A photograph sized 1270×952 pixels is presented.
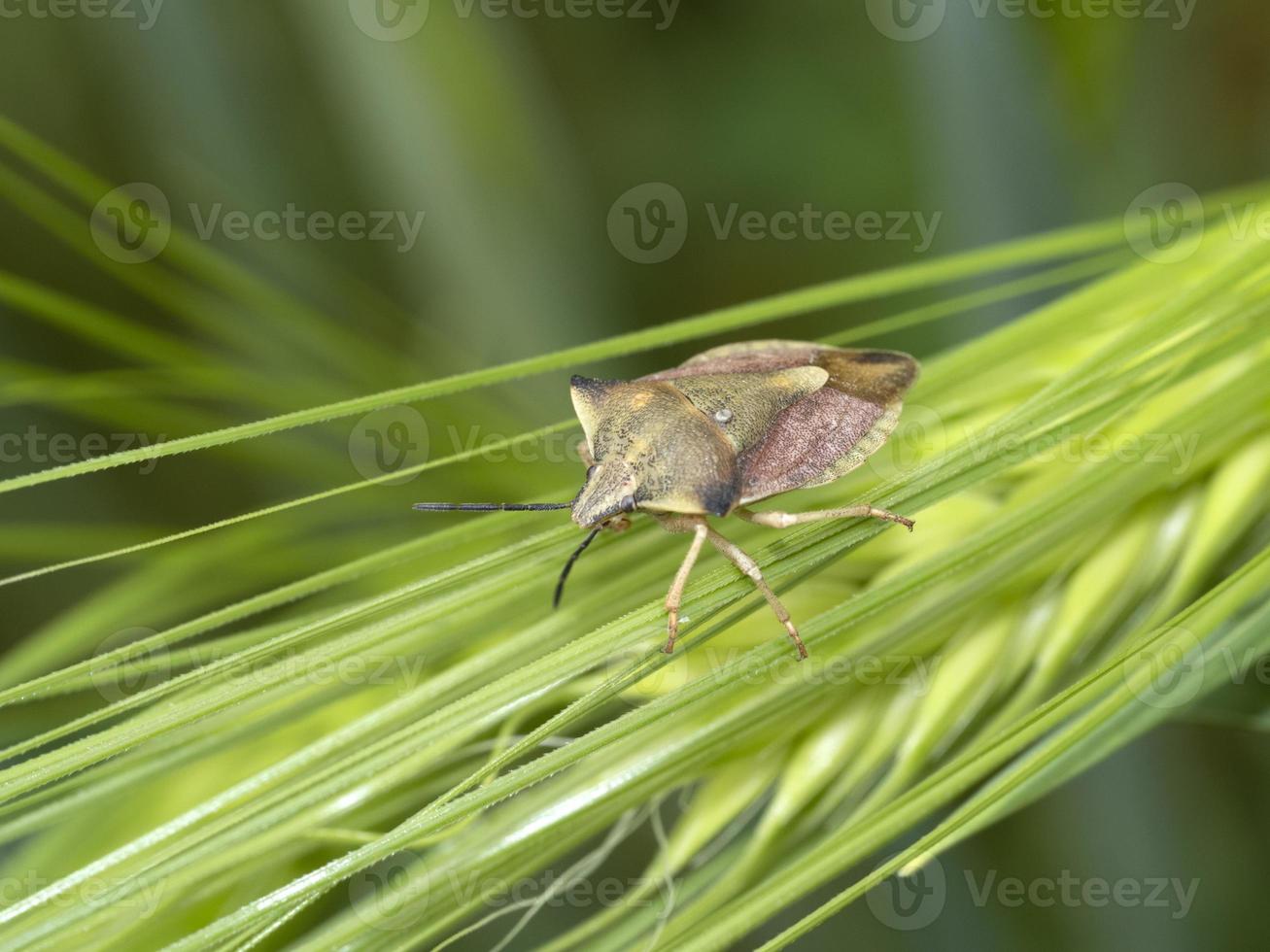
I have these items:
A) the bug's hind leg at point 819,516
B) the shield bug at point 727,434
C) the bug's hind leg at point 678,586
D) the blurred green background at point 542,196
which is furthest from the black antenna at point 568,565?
the blurred green background at point 542,196

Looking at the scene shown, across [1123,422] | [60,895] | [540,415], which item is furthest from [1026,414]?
[540,415]

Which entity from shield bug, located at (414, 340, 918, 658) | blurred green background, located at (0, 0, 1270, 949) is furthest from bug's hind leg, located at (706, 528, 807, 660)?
blurred green background, located at (0, 0, 1270, 949)

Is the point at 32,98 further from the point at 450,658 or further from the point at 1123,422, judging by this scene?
the point at 1123,422

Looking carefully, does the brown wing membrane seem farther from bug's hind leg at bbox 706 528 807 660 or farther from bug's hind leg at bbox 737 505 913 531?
bug's hind leg at bbox 706 528 807 660

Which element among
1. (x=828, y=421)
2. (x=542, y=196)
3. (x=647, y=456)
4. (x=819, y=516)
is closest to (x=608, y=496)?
(x=647, y=456)

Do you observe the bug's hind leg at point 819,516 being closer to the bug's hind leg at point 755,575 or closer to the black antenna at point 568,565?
the bug's hind leg at point 755,575
